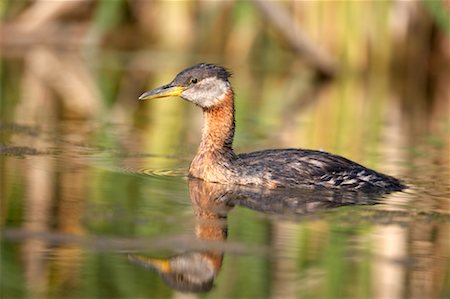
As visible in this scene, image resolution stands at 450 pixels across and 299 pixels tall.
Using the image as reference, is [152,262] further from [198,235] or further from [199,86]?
[199,86]

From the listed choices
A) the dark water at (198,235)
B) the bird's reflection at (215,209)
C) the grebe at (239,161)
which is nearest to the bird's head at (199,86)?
the grebe at (239,161)

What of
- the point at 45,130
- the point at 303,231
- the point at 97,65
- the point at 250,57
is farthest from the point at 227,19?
the point at 303,231

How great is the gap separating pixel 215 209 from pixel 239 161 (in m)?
1.54

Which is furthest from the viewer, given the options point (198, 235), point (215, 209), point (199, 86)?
point (199, 86)

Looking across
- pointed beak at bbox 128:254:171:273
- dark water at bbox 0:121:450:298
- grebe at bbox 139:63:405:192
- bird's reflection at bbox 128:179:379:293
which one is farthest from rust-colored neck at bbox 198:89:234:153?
pointed beak at bbox 128:254:171:273

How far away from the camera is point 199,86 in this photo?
10.6 meters

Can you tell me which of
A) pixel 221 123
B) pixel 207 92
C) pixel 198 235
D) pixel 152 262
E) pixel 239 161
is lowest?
pixel 152 262

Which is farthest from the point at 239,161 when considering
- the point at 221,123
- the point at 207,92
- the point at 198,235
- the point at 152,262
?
the point at 152,262

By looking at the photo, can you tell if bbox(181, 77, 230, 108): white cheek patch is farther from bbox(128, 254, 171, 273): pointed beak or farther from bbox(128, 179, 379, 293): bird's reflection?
bbox(128, 254, 171, 273): pointed beak

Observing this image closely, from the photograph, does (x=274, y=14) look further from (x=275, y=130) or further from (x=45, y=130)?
(x=45, y=130)

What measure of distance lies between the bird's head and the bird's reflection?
2.90 feet

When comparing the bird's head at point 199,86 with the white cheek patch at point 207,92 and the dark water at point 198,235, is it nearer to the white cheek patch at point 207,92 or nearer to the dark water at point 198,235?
the white cheek patch at point 207,92

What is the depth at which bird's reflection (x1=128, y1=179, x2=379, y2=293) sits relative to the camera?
6545mm

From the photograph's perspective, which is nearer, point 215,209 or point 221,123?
point 215,209
